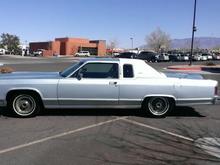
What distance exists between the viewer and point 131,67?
1140cm

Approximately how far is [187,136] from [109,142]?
1738mm

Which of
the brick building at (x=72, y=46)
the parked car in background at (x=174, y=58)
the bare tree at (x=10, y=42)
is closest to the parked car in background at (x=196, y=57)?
the parked car in background at (x=174, y=58)

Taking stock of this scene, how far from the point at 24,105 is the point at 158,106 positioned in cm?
329

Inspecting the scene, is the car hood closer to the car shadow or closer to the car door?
the car door

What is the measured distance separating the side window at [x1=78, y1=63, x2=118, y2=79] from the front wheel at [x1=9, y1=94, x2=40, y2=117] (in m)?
1.35

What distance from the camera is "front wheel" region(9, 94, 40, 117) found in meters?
11.0

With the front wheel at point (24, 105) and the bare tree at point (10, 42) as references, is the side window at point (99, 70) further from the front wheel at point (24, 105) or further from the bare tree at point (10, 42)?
the bare tree at point (10, 42)

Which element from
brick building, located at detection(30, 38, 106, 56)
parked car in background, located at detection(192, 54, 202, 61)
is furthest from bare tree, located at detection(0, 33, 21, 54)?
parked car in background, located at detection(192, 54, 202, 61)

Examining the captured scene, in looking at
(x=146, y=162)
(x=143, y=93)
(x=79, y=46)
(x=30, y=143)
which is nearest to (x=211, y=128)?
(x=143, y=93)

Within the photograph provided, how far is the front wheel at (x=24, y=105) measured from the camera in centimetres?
1098

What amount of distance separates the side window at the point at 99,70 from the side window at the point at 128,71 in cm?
23

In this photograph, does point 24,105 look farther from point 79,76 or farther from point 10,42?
point 10,42

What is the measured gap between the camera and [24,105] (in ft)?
36.0

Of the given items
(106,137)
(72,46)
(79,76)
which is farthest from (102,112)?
(72,46)
